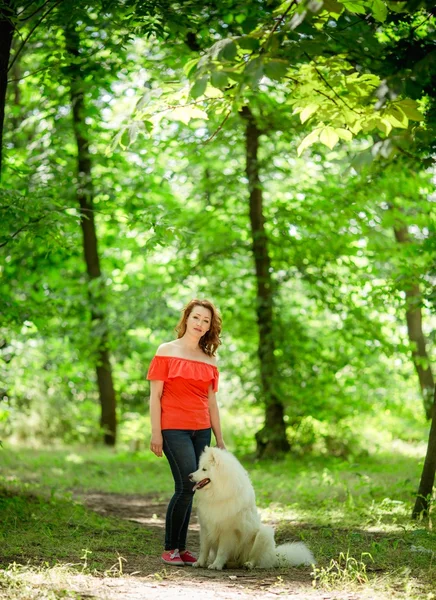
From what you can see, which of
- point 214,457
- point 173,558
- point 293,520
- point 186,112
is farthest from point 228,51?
point 293,520

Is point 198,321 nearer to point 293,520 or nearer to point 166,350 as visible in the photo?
point 166,350

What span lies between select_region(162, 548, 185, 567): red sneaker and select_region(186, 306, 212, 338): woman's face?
1578 mm

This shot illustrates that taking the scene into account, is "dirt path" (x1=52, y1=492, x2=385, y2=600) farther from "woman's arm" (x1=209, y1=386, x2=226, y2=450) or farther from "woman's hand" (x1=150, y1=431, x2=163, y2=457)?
"woman's arm" (x1=209, y1=386, x2=226, y2=450)

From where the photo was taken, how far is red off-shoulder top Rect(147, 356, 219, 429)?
5.18 meters

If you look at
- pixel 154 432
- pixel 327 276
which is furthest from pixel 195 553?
pixel 327 276

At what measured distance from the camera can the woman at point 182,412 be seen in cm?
512

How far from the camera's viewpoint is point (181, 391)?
5.22 metres

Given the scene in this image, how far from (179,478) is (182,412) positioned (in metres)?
0.47

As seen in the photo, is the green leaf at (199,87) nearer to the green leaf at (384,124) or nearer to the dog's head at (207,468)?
the green leaf at (384,124)

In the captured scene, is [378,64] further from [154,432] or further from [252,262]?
[252,262]

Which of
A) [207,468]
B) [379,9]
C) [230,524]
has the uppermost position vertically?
[379,9]

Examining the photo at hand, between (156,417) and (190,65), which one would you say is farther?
(156,417)

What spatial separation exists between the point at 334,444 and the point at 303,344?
1992 millimetres

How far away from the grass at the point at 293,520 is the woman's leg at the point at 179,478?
17.7 inches
